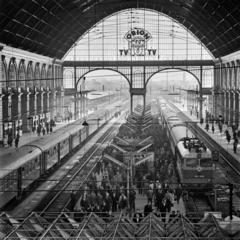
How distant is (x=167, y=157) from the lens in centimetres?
3078

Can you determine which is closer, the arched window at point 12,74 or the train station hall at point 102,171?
the train station hall at point 102,171

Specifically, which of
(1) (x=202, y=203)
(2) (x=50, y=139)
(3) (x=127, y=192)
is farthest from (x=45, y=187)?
(1) (x=202, y=203)

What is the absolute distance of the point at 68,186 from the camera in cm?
2533

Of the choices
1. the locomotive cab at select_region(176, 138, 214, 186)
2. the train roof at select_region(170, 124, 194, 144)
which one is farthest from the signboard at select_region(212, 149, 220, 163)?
the train roof at select_region(170, 124, 194, 144)

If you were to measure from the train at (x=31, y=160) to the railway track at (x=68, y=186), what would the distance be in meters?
1.20

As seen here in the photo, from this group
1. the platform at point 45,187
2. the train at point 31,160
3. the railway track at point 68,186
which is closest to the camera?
the train at point 31,160

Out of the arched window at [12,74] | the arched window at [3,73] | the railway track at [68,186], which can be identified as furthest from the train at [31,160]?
the arched window at [12,74]

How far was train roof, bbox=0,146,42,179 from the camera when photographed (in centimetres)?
1995

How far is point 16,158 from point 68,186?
4.46 metres

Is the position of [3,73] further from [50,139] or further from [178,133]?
[178,133]

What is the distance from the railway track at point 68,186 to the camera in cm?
2117

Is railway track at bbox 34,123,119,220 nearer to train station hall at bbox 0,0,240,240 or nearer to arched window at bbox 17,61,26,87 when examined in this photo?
train station hall at bbox 0,0,240,240

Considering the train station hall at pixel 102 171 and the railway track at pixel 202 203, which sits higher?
the train station hall at pixel 102 171

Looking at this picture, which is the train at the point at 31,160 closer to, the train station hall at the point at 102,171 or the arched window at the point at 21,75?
the train station hall at the point at 102,171
